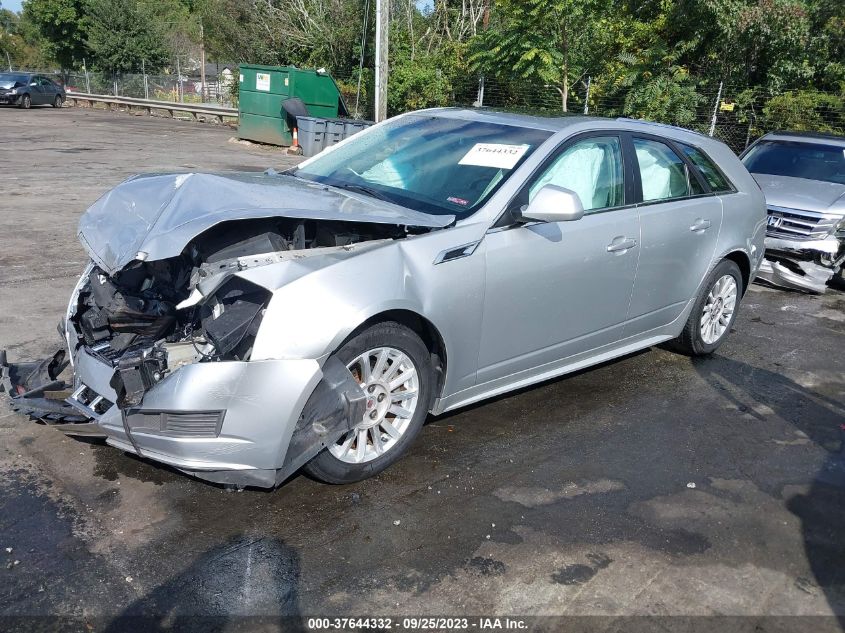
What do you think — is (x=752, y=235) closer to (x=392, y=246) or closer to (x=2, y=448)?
(x=392, y=246)

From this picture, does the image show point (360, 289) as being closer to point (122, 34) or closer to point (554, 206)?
point (554, 206)

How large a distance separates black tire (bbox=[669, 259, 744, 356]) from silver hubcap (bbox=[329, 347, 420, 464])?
275 cm

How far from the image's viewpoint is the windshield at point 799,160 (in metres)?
9.37

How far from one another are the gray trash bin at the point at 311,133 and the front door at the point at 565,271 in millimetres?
15054

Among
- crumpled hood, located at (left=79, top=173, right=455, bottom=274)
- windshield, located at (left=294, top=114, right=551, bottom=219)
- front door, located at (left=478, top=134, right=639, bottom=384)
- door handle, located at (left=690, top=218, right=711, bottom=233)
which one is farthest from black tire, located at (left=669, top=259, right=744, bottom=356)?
crumpled hood, located at (left=79, top=173, right=455, bottom=274)

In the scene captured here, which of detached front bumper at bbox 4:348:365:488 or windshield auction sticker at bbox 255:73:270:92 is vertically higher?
windshield auction sticker at bbox 255:73:270:92

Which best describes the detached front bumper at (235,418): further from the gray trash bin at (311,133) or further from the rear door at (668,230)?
the gray trash bin at (311,133)

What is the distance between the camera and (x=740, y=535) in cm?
356

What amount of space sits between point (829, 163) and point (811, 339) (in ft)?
12.3

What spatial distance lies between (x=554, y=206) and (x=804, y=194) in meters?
6.14

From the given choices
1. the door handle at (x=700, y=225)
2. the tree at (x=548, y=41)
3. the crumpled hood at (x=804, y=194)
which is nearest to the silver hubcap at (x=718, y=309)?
the door handle at (x=700, y=225)

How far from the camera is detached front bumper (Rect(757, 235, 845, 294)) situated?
27.5 feet

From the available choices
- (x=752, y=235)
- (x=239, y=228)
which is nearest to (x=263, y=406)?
(x=239, y=228)

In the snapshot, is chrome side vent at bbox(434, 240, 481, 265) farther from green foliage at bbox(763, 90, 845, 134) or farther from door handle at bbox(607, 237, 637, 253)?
green foliage at bbox(763, 90, 845, 134)
